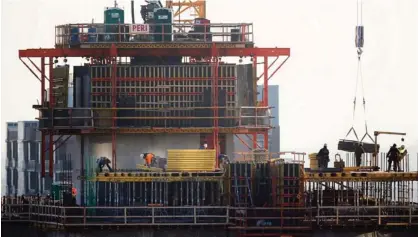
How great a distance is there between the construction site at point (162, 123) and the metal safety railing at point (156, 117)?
61 mm

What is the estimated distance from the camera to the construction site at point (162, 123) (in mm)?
96625

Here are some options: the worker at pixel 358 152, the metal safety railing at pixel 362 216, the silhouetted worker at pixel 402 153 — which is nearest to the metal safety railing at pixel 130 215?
the metal safety railing at pixel 362 216

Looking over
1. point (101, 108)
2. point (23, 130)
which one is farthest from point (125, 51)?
point (23, 130)

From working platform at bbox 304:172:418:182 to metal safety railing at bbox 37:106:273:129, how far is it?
35.0ft

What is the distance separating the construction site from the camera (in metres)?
96.6

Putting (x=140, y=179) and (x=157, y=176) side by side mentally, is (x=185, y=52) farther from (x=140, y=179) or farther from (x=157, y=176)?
(x=140, y=179)

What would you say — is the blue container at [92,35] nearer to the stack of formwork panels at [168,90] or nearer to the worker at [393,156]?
the stack of formwork panels at [168,90]

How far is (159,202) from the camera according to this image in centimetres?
9656

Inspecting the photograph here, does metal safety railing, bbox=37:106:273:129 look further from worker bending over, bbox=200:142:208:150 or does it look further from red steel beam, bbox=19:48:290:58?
red steel beam, bbox=19:48:290:58

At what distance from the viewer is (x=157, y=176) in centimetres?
9606

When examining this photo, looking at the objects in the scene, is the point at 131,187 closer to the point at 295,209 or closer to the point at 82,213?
the point at 82,213

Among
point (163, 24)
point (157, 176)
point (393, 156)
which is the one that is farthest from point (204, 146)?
point (393, 156)

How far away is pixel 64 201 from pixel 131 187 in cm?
428

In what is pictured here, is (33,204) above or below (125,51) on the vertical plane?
below
